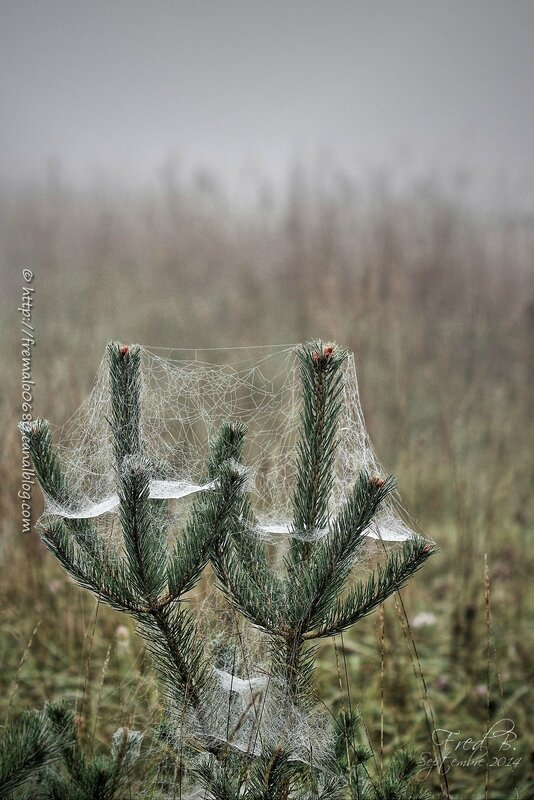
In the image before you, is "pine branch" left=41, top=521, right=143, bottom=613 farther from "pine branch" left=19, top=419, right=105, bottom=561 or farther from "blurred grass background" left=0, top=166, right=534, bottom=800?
"blurred grass background" left=0, top=166, right=534, bottom=800

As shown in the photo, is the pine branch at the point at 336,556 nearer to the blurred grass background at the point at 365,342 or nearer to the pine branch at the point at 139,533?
the pine branch at the point at 139,533

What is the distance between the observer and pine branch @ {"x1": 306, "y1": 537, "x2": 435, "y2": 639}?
0.83 m

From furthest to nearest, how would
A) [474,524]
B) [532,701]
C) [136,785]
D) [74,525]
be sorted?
[474,524] < [532,701] < [136,785] < [74,525]

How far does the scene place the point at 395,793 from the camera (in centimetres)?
91

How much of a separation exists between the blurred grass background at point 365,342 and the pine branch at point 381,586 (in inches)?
38.4

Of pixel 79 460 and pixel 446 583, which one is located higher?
pixel 79 460

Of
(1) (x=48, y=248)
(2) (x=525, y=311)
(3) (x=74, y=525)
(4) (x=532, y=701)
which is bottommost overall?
(4) (x=532, y=701)

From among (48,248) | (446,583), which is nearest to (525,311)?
(446,583)

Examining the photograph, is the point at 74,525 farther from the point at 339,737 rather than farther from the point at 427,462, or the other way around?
the point at 427,462

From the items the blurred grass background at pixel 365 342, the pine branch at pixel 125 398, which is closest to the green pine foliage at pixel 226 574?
the pine branch at pixel 125 398

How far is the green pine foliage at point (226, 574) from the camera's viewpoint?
82 centimetres

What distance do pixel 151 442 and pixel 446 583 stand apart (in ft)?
5.89

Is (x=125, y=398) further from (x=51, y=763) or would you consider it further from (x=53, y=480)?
(x=51, y=763)

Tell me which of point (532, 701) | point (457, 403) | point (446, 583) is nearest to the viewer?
point (532, 701)
